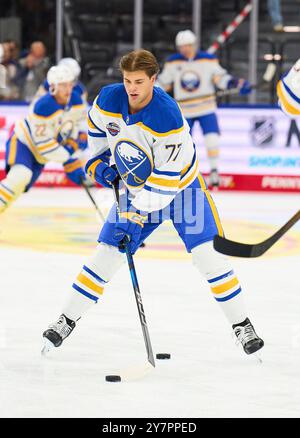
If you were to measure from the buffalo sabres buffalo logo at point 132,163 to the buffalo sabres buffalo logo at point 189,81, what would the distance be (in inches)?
220

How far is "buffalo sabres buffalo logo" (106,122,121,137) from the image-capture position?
11.3 ft

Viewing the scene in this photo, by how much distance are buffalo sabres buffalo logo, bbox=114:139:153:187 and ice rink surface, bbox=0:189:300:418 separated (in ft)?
1.96

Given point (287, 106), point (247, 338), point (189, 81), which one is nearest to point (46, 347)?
point (247, 338)

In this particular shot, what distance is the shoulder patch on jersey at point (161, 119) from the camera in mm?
3322

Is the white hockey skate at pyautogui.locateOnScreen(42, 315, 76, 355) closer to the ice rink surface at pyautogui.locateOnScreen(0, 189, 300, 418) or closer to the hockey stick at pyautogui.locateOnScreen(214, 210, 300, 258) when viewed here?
the ice rink surface at pyautogui.locateOnScreen(0, 189, 300, 418)

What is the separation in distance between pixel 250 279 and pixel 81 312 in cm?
184

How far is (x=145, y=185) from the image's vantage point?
3.38m

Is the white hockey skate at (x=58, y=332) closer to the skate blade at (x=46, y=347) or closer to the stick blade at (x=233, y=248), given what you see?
the skate blade at (x=46, y=347)

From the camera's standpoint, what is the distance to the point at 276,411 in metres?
2.93

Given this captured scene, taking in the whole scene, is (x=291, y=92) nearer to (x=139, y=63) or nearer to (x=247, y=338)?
(x=139, y=63)

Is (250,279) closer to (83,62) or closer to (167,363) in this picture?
(167,363)

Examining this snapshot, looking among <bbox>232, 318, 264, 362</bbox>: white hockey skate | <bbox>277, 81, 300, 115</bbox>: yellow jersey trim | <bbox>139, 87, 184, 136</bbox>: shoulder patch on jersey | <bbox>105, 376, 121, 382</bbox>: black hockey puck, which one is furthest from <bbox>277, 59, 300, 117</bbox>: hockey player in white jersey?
<bbox>105, 376, 121, 382</bbox>: black hockey puck

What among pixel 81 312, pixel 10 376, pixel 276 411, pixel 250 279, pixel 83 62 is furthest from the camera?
pixel 83 62
